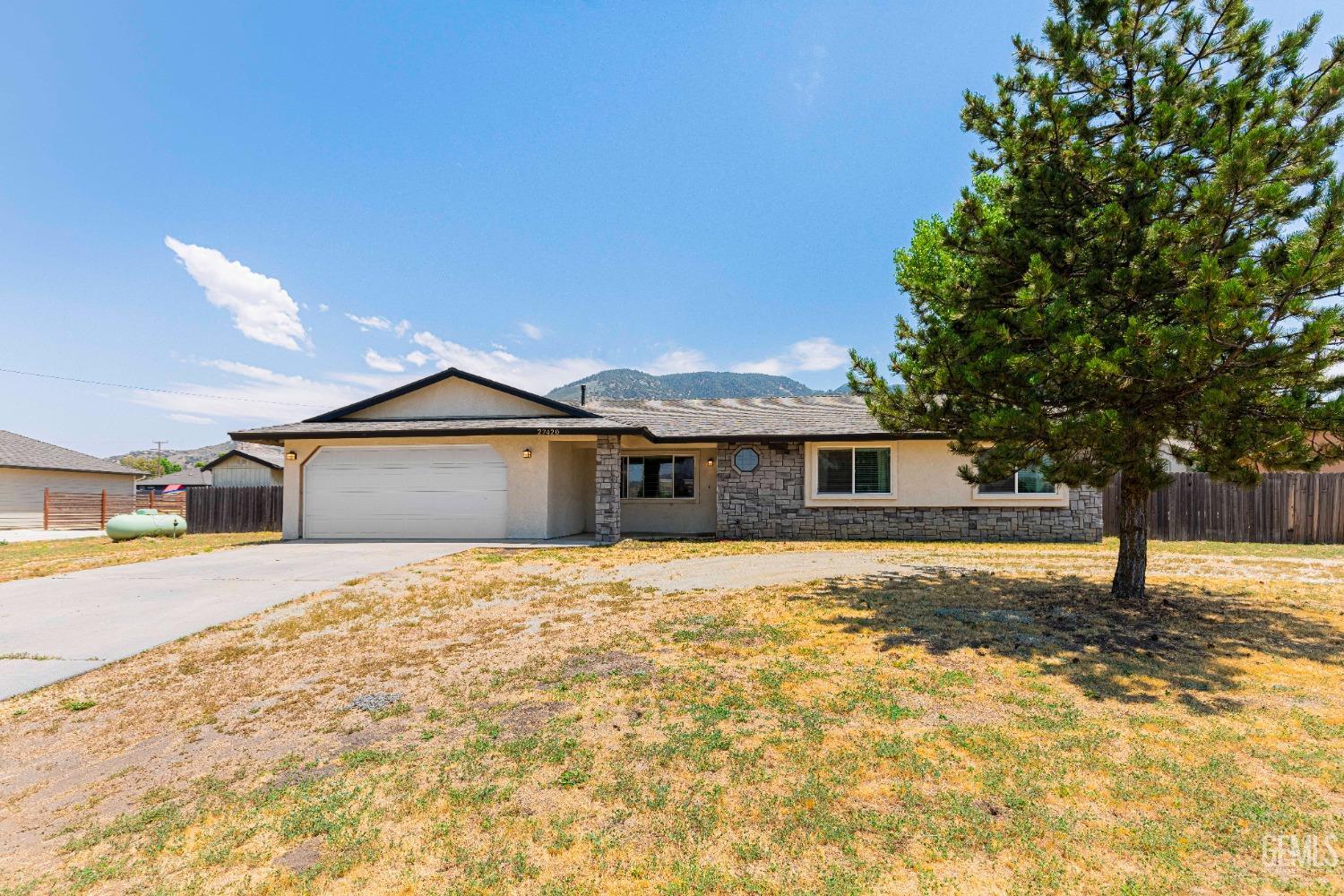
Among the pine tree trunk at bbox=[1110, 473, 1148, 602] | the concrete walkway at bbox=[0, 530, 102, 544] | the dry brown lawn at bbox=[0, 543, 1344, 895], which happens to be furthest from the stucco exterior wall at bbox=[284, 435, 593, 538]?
the concrete walkway at bbox=[0, 530, 102, 544]

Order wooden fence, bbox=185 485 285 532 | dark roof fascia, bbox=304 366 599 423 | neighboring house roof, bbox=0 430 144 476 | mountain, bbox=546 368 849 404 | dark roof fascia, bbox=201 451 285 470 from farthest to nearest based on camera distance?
mountain, bbox=546 368 849 404, dark roof fascia, bbox=201 451 285 470, neighboring house roof, bbox=0 430 144 476, wooden fence, bbox=185 485 285 532, dark roof fascia, bbox=304 366 599 423

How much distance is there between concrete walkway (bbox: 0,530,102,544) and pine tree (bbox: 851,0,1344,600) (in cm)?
2595

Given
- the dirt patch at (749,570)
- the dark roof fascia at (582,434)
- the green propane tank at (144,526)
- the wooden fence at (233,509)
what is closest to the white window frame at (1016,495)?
the dark roof fascia at (582,434)

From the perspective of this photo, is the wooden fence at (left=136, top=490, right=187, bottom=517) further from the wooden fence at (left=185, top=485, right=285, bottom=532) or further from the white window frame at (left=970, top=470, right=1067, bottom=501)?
the white window frame at (left=970, top=470, right=1067, bottom=501)

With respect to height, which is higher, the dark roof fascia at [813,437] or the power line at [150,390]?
the power line at [150,390]

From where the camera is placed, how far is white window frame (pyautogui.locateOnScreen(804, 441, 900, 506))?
44.1 ft

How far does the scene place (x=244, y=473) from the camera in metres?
35.8

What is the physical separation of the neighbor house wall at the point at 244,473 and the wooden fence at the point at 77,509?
30.0ft

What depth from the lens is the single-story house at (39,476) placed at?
76.1 ft

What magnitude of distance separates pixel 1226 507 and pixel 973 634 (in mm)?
13482

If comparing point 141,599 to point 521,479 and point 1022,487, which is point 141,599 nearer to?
point 521,479

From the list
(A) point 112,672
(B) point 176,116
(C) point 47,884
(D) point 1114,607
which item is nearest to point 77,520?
(B) point 176,116

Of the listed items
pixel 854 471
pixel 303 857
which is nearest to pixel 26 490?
pixel 854 471

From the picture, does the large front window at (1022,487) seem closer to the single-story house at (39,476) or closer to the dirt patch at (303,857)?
the dirt patch at (303,857)
